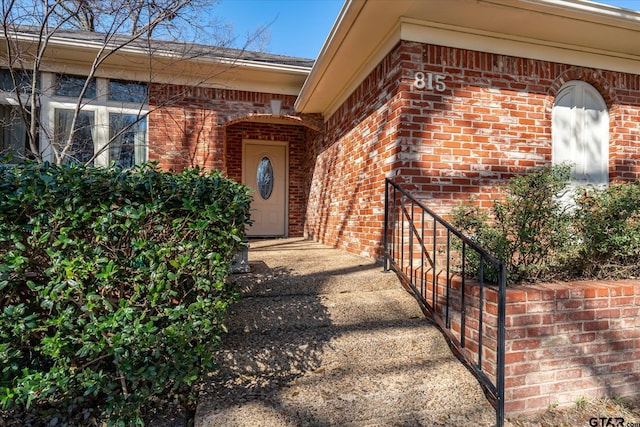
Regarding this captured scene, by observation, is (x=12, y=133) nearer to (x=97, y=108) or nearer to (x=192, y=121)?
(x=97, y=108)

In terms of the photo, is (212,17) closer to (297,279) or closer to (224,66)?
(224,66)

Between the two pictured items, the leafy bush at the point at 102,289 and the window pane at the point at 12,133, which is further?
the window pane at the point at 12,133

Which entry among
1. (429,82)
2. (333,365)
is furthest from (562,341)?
(429,82)

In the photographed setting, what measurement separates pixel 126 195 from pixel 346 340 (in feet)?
5.38

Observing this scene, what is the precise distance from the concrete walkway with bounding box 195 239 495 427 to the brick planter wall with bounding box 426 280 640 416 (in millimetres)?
267

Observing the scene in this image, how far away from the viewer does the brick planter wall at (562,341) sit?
203cm

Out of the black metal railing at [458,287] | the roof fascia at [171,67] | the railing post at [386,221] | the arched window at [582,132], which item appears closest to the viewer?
the black metal railing at [458,287]

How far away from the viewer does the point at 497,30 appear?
352cm

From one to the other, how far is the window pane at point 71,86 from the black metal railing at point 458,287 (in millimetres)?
4735

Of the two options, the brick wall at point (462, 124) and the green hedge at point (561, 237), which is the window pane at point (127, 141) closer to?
the brick wall at point (462, 124)

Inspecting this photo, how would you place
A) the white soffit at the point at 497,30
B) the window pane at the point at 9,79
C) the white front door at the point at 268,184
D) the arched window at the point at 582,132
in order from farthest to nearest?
1. the white front door at the point at 268,184
2. the window pane at the point at 9,79
3. the arched window at the point at 582,132
4. the white soffit at the point at 497,30

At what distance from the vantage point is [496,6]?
3107 mm

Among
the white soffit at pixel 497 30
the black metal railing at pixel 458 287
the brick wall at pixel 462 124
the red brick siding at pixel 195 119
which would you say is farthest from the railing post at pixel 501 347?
the red brick siding at pixel 195 119

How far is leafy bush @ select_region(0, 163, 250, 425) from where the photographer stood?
1.67 m
